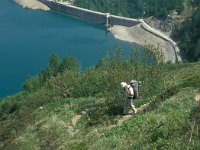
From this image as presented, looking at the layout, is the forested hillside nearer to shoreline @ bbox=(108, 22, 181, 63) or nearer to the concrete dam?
shoreline @ bbox=(108, 22, 181, 63)

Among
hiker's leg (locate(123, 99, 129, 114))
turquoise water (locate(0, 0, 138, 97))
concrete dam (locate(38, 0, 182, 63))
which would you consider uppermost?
hiker's leg (locate(123, 99, 129, 114))

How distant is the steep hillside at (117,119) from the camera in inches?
463

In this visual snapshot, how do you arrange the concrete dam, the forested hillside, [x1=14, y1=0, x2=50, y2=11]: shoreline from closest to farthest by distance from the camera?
1. the forested hillside
2. the concrete dam
3. [x1=14, y1=0, x2=50, y2=11]: shoreline

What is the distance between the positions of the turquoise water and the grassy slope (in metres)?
54.1

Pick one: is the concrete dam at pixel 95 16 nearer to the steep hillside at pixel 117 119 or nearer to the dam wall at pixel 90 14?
the dam wall at pixel 90 14

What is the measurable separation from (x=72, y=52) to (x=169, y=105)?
76.2m

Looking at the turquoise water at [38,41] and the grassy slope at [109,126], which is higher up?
the grassy slope at [109,126]

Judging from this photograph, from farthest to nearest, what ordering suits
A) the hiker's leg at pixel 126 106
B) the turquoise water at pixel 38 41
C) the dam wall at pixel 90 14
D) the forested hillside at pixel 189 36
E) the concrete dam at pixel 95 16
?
1. the dam wall at pixel 90 14
2. the concrete dam at pixel 95 16
3. the forested hillside at pixel 189 36
4. the turquoise water at pixel 38 41
5. the hiker's leg at pixel 126 106

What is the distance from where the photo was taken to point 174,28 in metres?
102

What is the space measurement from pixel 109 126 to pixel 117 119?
518mm

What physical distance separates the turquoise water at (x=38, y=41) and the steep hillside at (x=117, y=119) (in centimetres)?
5302

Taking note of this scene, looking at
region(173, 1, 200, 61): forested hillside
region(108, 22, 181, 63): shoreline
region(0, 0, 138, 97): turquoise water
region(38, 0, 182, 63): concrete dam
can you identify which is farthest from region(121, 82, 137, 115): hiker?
region(38, 0, 182, 63): concrete dam

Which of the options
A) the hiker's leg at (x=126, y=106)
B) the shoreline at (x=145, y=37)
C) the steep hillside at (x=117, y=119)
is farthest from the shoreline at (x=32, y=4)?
the hiker's leg at (x=126, y=106)

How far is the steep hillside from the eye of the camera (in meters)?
11.8
